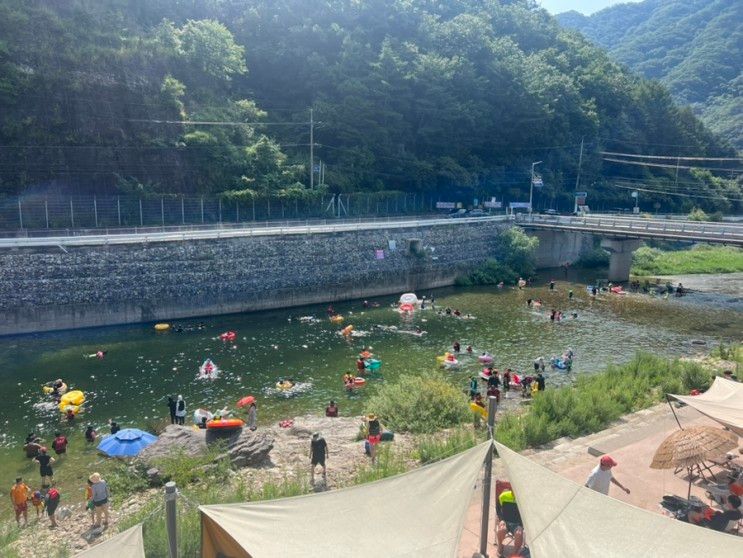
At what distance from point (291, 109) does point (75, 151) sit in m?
28.4

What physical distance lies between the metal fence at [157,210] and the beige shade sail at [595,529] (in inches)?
1664

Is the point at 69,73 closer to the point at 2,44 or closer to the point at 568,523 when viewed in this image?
the point at 2,44

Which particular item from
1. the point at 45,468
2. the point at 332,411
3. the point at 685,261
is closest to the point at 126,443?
the point at 45,468

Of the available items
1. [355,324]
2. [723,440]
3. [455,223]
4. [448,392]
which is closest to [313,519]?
[723,440]

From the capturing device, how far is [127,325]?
118 feet

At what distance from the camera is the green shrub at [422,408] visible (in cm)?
1941

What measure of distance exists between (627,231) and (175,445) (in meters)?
46.2

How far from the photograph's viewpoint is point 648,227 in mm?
52625

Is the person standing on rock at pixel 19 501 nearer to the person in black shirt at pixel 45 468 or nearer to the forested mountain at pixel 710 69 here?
the person in black shirt at pixel 45 468

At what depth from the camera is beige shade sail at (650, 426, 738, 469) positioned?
38.5 feet

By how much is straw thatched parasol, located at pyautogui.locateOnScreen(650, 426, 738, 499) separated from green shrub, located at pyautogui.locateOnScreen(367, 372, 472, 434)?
8.08 m

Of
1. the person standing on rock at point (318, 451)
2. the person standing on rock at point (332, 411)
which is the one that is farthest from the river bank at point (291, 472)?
the person standing on rock at point (332, 411)

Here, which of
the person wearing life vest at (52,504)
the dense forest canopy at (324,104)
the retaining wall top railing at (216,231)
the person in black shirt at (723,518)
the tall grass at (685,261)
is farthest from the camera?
the tall grass at (685,261)

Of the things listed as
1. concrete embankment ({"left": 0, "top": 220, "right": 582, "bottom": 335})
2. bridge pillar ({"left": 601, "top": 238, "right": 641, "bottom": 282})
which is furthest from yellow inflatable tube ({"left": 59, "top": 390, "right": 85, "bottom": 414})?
bridge pillar ({"left": 601, "top": 238, "right": 641, "bottom": 282})
